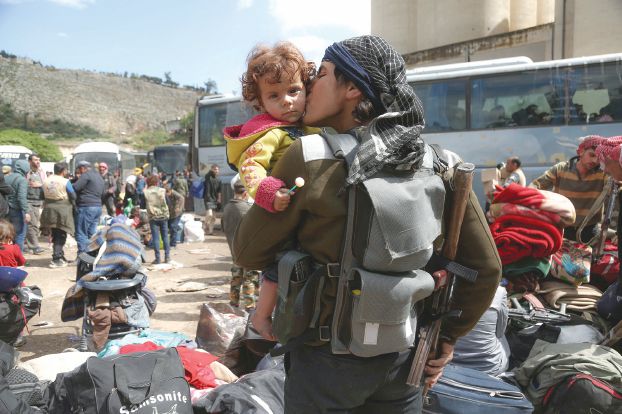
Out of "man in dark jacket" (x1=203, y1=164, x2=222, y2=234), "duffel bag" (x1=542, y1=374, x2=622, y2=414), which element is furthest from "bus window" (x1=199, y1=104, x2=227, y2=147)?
"duffel bag" (x1=542, y1=374, x2=622, y2=414)

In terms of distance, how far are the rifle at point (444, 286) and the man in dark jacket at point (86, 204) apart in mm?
8287

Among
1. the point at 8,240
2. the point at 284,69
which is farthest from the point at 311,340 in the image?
the point at 8,240

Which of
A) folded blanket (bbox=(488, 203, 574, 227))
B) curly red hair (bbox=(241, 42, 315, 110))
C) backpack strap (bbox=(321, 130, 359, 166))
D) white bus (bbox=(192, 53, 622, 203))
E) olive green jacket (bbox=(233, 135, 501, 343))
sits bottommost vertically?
folded blanket (bbox=(488, 203, 574, 227))

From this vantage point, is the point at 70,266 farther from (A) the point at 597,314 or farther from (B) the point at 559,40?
(B) the point at 559,40

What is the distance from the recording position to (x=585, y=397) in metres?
2.69

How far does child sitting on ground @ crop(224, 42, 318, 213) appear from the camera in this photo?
5.63 ft

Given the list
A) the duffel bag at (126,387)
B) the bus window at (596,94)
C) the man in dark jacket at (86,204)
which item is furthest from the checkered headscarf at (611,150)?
the man in dark jacket at (86,204)

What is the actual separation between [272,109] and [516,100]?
377 inches

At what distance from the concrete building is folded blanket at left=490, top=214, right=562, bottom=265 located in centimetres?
1501

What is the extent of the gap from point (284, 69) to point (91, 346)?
10.9ft

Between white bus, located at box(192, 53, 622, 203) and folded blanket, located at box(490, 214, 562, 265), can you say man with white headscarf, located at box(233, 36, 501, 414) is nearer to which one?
folded blanket, located at box(490, 214, 562, 265)

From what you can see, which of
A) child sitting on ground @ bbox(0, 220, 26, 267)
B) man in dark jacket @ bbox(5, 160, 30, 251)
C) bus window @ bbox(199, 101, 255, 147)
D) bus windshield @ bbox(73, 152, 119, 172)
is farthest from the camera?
bus windshield @ bbox(73, 152, 119, 172)

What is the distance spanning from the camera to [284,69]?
5.66 ft

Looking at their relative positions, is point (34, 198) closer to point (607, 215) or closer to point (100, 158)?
point (607, 215)
